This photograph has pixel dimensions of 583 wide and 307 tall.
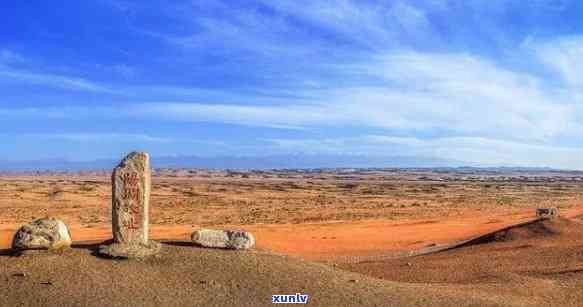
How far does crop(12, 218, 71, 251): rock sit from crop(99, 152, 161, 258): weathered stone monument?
126cm

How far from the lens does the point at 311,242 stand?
97.5ft

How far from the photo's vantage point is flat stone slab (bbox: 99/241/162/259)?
16328mm

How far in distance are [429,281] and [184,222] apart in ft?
81.7

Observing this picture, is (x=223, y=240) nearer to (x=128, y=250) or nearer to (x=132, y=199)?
(x=128, y=250)

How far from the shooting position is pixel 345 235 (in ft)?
107

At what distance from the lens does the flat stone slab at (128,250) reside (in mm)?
16328

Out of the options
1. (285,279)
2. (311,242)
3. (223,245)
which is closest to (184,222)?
(311,242)

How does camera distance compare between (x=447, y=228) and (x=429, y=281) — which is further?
(x=447, y=228)

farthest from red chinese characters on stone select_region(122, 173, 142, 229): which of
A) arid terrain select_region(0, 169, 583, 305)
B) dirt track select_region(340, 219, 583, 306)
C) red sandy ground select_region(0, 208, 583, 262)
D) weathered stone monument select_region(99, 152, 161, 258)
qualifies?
dirt track select_region(340, 219, 583, 306)

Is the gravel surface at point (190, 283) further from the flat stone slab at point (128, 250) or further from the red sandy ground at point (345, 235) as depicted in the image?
the red sandy ground at point (345, 235)

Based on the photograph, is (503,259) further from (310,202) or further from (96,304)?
(310,202)

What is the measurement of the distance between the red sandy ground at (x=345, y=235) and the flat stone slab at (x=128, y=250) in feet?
22.9

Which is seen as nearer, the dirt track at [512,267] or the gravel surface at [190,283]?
the gravel surface at [190,283]

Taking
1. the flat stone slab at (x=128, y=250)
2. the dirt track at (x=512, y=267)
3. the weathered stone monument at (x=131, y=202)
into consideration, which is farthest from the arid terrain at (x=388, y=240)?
the weathered stone monument at (x=131, y=202)
